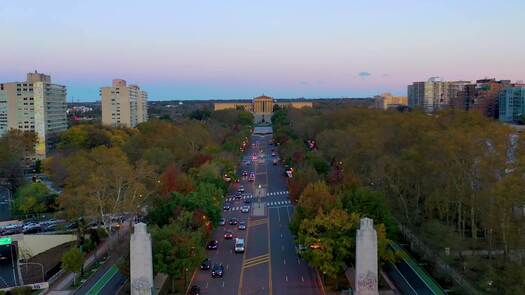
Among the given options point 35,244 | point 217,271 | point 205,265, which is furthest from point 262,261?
point 35,244

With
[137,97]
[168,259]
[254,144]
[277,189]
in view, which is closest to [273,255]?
[168,259]

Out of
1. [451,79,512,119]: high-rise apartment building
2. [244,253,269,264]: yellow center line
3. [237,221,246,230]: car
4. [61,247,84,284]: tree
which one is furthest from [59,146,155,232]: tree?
[451,79,512,119]: high-rise apartment building

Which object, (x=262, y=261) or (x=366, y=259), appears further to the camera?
(x=262, y=261)

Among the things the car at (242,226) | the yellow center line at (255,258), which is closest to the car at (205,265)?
the yellow center line at (255,258)

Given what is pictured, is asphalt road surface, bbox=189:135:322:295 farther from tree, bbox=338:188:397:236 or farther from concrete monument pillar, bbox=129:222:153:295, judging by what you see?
tree, bbox=338:188:397:236

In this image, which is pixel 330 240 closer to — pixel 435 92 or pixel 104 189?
pixel 104 189

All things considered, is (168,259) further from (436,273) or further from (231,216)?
(231,216)
